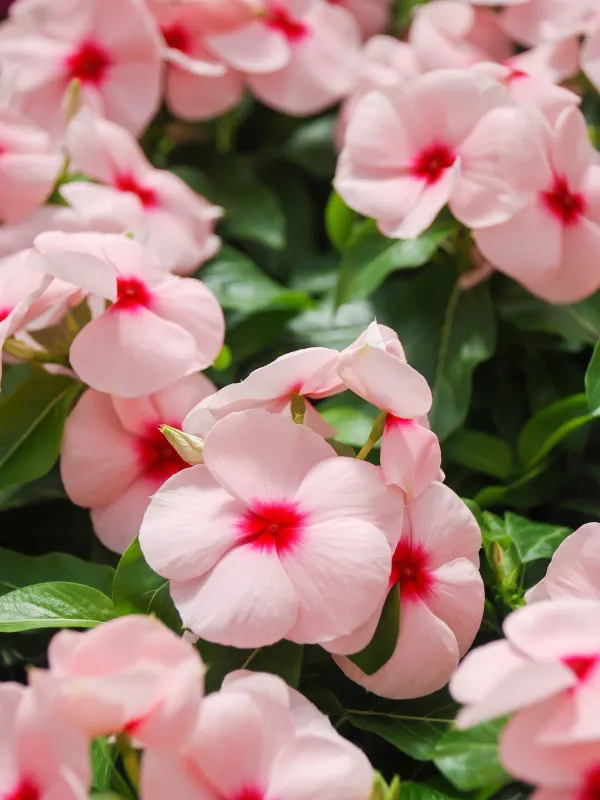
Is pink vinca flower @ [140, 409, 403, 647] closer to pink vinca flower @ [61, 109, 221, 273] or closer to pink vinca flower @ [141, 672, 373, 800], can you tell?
pink vinca flower @ [141, 672, 373, 800]

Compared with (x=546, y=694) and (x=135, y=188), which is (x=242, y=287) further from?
(x=546, y=694)

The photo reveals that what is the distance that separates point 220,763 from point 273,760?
0.09 feet

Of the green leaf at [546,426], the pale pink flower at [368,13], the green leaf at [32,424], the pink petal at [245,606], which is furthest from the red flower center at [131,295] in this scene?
the pale pink flower at [368,13]

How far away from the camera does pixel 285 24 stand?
0.96 m

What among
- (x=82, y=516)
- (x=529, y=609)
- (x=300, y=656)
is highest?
(x=529, y=609)

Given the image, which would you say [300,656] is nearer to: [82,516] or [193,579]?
[193,579]

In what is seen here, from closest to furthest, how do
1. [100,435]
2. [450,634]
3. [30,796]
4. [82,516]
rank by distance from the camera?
[30,796]
[450,634]
[100,435]
[82,516]

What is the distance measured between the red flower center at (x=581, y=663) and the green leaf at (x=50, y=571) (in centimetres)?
32

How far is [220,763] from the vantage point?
0.42m

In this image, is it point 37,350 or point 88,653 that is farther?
point 37,350

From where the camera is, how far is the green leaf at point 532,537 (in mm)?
624

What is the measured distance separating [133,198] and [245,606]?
16.5 inches

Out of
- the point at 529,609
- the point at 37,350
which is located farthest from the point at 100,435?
the point at 529,609

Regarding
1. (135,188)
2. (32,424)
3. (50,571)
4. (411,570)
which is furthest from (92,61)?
(411,570)
